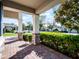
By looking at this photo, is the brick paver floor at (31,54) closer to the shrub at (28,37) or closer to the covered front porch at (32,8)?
the covered front porch at (32,8)

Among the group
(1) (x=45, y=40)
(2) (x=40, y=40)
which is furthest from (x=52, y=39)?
(2) (x=40, y=40)

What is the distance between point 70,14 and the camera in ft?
18.5

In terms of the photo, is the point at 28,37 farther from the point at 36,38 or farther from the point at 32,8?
the point at 32,8

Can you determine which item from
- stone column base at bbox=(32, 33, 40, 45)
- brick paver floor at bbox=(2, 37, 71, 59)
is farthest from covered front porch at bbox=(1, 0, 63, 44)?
brick paver floor at bbox=(2, 37, 71, 59)

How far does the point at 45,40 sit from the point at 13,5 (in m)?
4.21

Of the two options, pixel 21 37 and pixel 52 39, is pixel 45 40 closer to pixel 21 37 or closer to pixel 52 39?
pixel 52 39

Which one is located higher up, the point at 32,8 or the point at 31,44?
the point at 32,8

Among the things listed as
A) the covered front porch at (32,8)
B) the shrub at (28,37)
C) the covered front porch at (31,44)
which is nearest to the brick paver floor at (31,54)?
the covered front porch at (31,44)

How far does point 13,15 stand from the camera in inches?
492

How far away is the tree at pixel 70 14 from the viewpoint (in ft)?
18.0

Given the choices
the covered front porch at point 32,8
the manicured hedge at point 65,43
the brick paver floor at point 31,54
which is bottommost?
the brick paver floor at point 31,54

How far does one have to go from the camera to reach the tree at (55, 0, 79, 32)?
18.0 feet

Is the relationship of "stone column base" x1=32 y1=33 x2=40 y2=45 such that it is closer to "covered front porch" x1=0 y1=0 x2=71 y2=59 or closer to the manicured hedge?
"covered front porch" x1=0 y1=0 x2=71 y2=59

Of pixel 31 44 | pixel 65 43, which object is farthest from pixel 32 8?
pixel 65 43
